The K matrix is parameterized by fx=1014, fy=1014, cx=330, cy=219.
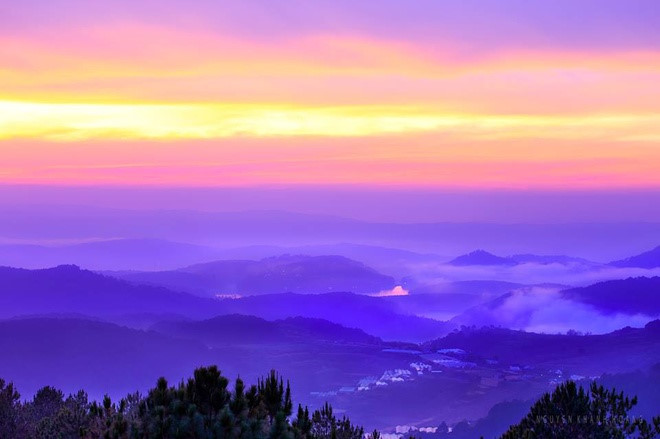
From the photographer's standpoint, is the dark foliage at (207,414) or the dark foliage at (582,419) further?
the dark foliage at (582,419)

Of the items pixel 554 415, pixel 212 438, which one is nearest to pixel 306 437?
pixel 212 438

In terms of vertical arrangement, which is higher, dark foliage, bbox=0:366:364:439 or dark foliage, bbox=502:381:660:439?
dark foliage, bbox=0:366:364:439

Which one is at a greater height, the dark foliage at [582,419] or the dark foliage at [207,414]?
the dark foliage at [207,414]

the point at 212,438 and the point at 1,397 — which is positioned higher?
the point at 1,397

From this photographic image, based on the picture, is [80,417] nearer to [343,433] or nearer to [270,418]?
[343,433]

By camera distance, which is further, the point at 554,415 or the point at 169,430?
the point at 554,415

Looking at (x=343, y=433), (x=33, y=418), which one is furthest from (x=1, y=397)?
(x=343, y=433)

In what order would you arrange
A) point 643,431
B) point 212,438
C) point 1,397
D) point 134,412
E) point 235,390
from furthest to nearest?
point 1,397 → point 643,431 → point 134,412 → point 235,390 → point 212,438

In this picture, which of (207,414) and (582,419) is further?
(582,419)

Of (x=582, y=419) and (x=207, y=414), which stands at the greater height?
(x=207, y=414)

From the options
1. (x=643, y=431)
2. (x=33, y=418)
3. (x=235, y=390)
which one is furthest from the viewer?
(x=33, y=418)

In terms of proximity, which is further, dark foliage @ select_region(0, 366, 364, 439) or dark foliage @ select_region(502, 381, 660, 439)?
dark foliage @ select_region(502, 381, 660, 439)
